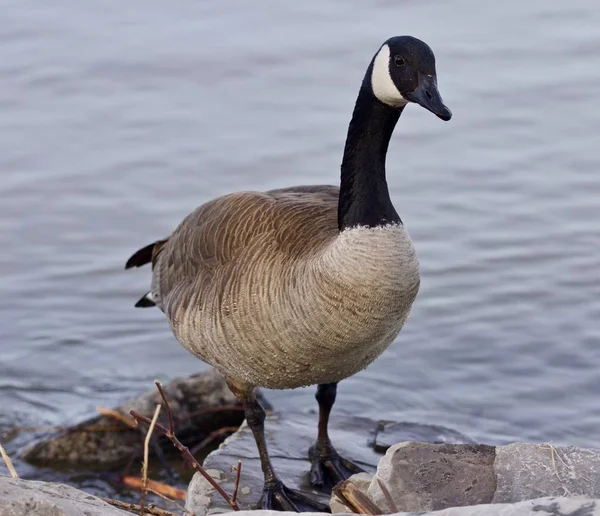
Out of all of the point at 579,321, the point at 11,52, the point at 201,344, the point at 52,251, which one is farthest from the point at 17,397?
the point at 11,52

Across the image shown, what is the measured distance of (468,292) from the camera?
9.80 m

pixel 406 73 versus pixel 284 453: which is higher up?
pixel 406 73

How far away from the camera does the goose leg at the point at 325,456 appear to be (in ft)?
20.8

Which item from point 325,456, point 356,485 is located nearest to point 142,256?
point 325,456

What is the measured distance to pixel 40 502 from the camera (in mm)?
3348

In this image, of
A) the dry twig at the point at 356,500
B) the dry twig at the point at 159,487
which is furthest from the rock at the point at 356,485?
the dry twig at the point at 159,487

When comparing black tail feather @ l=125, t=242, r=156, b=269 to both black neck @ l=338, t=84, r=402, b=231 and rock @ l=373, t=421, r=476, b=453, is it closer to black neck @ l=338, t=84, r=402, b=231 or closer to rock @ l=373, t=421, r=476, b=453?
rock @ l=373, t=421, r=476, b=453

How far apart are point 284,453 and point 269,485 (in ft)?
2.36

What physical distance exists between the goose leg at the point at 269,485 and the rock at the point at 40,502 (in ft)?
7.57

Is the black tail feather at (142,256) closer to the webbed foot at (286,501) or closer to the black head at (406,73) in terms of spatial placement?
the webbed foot at (286,501)

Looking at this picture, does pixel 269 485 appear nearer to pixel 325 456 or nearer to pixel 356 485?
pixel 325 456

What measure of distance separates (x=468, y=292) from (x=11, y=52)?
7.32 meters

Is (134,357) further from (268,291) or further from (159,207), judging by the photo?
(268,291)

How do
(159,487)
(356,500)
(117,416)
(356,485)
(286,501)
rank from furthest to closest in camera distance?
(117,416), (159,487), (286,501), (356,485), (356,500)
